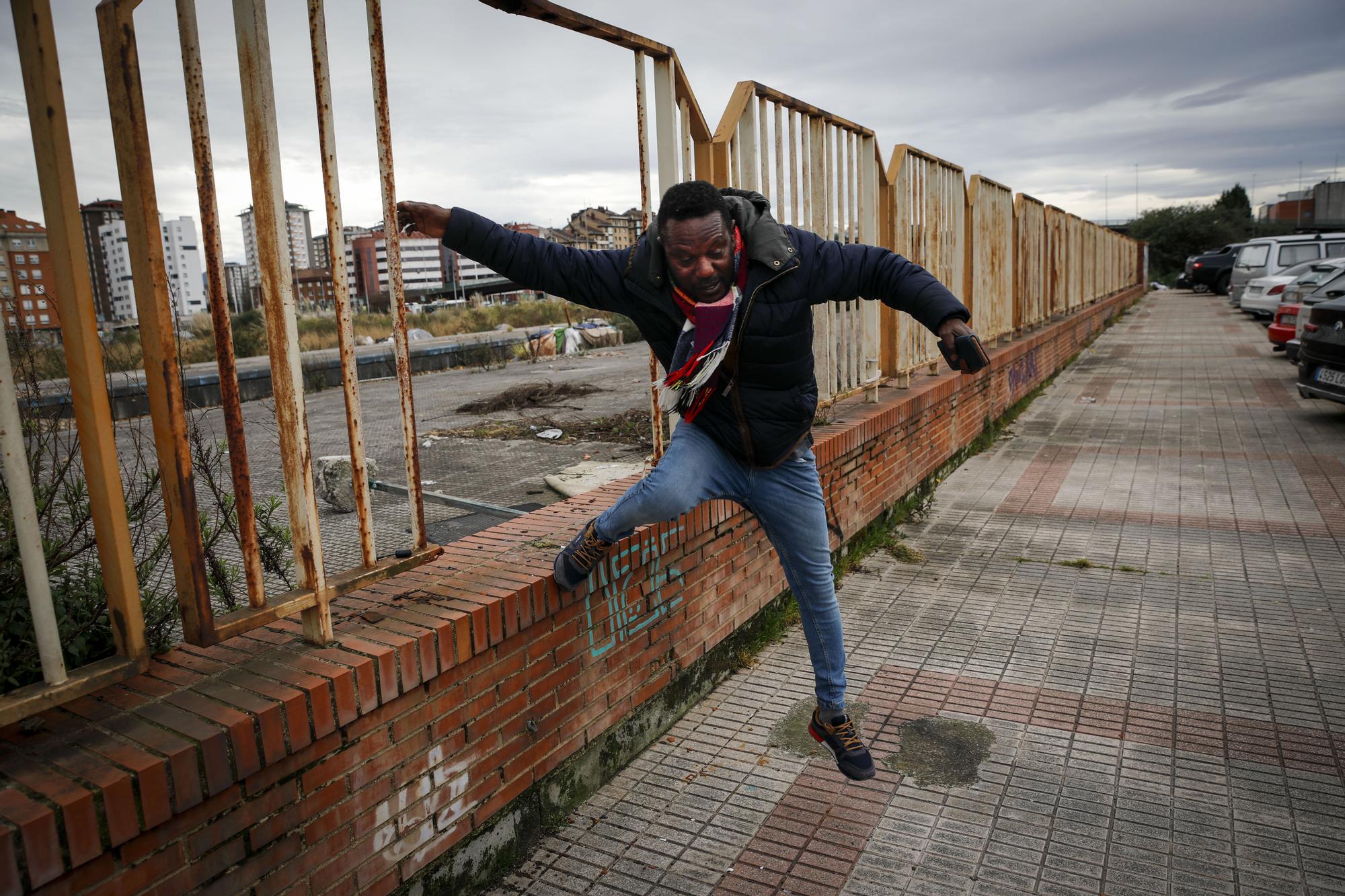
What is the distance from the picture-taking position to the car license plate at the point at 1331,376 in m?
8.91

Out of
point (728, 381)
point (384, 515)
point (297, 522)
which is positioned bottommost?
point (384, 515)

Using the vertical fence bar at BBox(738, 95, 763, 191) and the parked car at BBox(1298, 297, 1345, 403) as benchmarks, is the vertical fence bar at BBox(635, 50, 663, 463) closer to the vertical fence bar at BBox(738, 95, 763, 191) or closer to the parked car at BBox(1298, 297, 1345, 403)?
the vertical fence bar at BBox(738, 95, 763, 191)

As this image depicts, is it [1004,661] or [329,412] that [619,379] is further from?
[1004,661]

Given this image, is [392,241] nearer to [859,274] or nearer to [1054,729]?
[859,274]

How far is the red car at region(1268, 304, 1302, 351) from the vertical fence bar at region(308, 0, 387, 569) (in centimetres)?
1595

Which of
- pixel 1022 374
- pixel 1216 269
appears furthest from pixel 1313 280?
pixel 1216 269

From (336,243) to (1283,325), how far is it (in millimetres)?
16605

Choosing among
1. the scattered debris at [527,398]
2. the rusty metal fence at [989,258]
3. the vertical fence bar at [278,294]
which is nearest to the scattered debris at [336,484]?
the vertical fence bar at [278,294]

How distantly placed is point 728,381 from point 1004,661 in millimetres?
2139

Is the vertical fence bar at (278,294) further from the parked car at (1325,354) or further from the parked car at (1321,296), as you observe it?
the parked car at (1321,296)

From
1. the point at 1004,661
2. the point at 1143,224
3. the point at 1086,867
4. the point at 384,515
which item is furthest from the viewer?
the point at 1143,224

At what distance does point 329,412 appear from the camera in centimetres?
1093

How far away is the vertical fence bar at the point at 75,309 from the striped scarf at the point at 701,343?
152 cm

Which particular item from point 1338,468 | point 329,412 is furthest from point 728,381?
point 329,412
